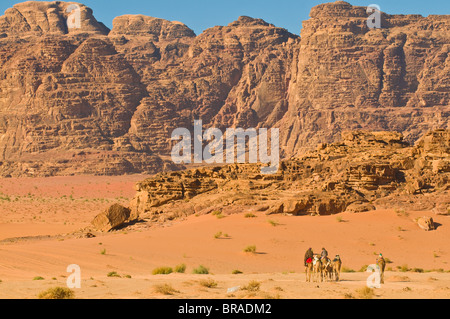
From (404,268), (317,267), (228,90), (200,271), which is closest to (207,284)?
(317,267)

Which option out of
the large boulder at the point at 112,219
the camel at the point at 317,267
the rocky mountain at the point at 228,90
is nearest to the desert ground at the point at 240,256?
the camel at the point at 317,267

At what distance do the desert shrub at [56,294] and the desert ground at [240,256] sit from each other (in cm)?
48

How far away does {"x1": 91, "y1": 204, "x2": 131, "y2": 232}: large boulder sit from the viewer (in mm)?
37375

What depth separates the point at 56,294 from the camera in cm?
1781

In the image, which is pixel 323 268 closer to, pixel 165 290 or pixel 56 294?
pixel 165 290

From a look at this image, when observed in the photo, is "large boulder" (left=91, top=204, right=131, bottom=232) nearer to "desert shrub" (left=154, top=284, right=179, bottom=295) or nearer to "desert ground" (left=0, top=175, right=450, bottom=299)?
"desert ground" (left=0, top=175, right=450, bottom=299)

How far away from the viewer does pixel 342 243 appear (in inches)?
1215

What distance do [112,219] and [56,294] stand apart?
19.7 metres

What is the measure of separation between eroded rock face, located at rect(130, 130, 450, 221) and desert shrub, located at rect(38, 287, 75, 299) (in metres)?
17.9

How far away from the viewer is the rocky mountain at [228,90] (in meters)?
121

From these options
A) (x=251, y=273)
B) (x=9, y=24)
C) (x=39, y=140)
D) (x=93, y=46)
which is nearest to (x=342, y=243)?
(x=251, y=273)

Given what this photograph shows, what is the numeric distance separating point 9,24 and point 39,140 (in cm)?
5549
